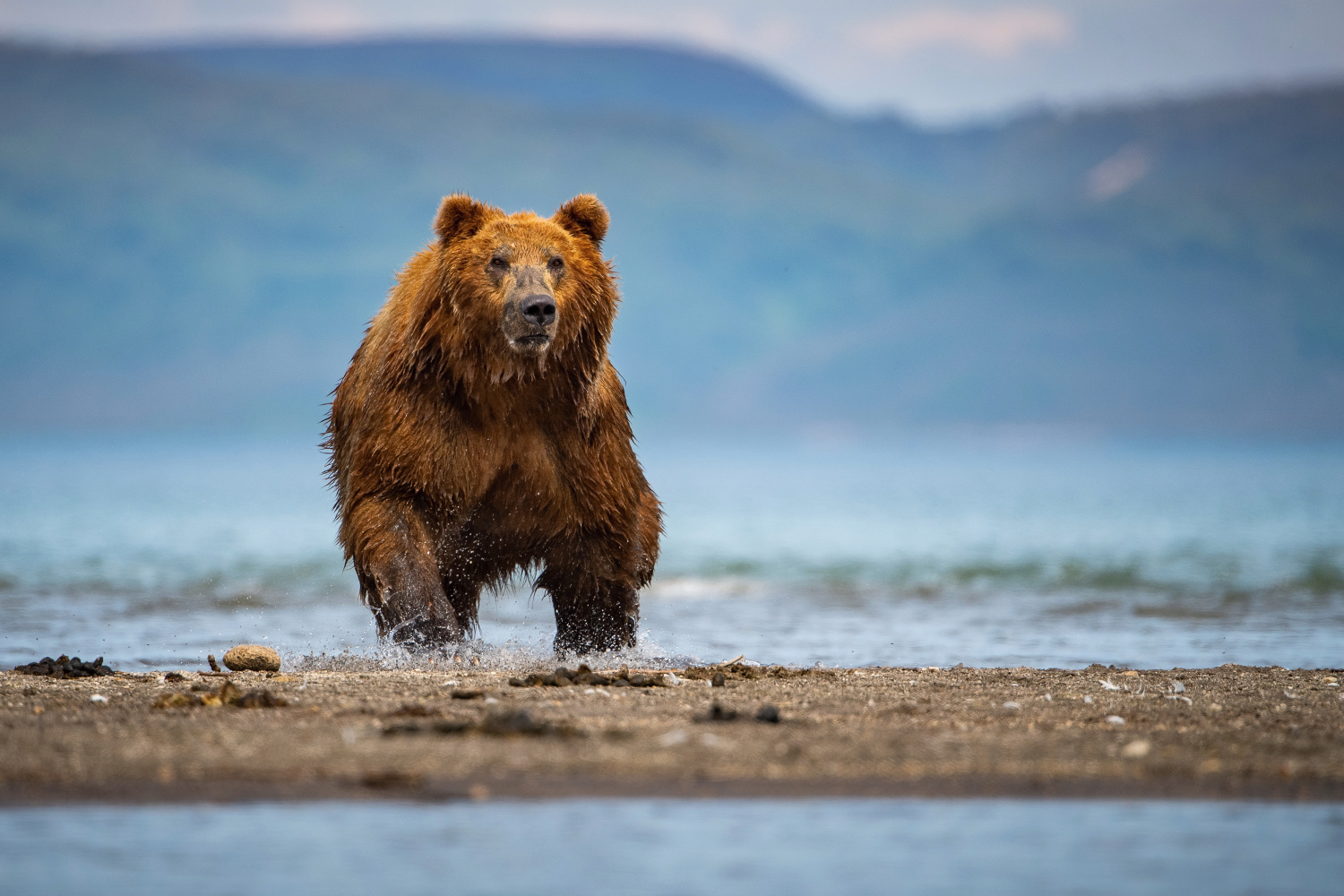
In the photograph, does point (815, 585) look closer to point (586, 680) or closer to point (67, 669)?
point (586, 680)

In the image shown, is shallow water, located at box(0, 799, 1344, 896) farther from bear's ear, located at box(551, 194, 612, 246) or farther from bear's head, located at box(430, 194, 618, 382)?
bear's ear, located at box(551, 194, 612, 246)

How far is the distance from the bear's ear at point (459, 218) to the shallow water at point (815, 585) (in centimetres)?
215

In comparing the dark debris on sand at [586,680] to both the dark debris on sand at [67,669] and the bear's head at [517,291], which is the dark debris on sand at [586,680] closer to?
the bear's head at [517,291]

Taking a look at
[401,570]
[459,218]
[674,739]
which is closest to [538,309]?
[459,218]

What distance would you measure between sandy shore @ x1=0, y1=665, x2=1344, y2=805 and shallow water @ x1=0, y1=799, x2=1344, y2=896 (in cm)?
21

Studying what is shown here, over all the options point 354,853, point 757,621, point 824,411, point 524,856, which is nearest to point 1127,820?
point 524,856

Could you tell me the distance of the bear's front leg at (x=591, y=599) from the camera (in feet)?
30.4

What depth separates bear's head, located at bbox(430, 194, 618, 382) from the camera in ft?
27.7

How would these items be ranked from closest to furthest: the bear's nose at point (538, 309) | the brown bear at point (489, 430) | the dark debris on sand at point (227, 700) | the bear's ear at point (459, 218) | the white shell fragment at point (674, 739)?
the white shell fragment at point (674, 739)
the dark debris on sand at point (227, 700)
the bear's nose at point (538, 309)
the brown bear at point (489, 430)
the bear's ear at point (459, 218)

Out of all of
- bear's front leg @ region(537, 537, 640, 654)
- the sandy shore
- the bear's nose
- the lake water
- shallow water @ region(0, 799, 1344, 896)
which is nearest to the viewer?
shallow water @ region(0, 799, 1344, 896)

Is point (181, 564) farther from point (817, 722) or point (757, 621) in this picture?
point (817, 722)

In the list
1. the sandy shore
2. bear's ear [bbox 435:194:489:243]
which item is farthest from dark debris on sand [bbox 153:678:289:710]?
bear's ear [bbox 435:194:489:243]

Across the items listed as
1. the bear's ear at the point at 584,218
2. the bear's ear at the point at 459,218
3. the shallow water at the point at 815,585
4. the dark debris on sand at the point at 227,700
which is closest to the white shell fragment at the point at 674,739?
the dark debris on sand at the point at 227,700

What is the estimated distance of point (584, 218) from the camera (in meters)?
→ 9.38
